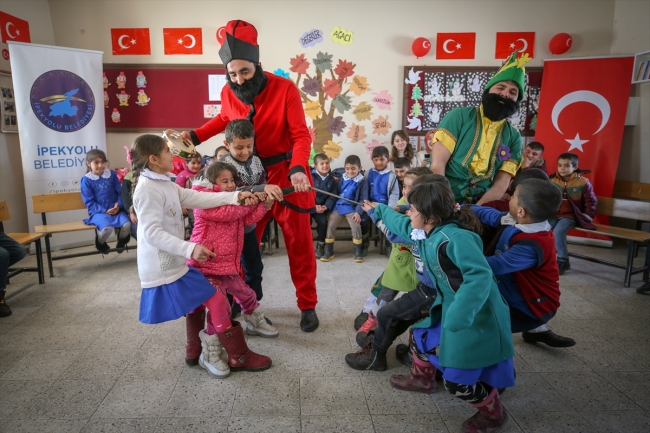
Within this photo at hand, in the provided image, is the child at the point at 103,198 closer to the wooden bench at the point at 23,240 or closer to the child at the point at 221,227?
the wooden bench at the point at 23,240

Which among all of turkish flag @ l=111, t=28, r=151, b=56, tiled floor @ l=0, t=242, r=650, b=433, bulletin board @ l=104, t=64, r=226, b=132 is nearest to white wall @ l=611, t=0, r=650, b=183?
tiled floor @ l=0, t=242, r=650, b=433

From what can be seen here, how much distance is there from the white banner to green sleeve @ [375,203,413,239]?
13.4 feet

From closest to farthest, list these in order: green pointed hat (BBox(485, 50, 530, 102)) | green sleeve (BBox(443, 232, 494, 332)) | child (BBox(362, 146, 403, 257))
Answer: green sleeve (BBox(443, 232, 494, 332)) → green pointed hat (BBox(485, 50, 530, 102)) → child (BBox(362, 146, 403, 257))

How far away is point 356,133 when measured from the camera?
17.7 ft

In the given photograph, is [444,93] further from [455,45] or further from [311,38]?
[311,38]

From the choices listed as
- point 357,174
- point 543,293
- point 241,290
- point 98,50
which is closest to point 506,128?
point 543,293

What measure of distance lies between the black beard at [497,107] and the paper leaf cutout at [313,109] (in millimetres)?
3388

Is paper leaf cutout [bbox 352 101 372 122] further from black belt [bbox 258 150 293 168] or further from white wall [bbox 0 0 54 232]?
white wall [bbox 0 0 54 232]

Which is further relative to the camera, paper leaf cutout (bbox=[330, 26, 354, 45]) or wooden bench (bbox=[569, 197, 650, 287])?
paper leaf cutout (bbox=[330, 26, 354, 45])

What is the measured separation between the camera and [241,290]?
2371mm

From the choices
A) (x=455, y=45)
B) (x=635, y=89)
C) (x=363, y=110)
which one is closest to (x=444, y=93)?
(x=455, y=45)

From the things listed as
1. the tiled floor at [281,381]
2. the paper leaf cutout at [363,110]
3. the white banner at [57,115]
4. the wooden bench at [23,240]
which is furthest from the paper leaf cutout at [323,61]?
the wooden bench at [23,240]

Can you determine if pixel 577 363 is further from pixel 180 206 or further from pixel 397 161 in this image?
pixel 397 161

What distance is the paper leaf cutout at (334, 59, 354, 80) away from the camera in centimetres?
525
